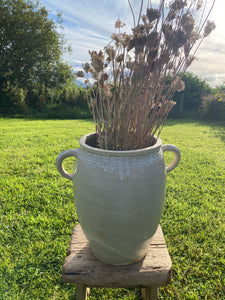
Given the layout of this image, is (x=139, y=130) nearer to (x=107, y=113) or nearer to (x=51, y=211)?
(x=107, y=113)

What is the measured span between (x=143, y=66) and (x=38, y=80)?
38.1 ft

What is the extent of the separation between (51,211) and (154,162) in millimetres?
1577

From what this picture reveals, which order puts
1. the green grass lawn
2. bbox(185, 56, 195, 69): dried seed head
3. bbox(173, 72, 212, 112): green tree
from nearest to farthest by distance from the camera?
bbox(185, 56, 195, 69): dried seed head, the green grass lawn, bbox(173, 72, 212, 112): green tree

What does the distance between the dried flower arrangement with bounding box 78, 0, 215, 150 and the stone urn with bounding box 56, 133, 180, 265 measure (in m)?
0.17

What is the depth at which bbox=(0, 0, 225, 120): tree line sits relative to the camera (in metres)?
9.45

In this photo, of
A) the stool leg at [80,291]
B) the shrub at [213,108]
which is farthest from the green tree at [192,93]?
the stool leg at [80,291]

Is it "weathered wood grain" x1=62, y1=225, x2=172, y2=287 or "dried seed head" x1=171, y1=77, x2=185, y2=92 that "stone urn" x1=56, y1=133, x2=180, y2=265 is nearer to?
"weathered wood grain" x1=62, y1=225, x2=172, y2=287

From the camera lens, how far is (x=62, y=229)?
6.73ft

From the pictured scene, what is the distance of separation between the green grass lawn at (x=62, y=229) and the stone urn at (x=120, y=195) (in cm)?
61

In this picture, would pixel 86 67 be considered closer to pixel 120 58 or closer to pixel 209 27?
pixel 120 58

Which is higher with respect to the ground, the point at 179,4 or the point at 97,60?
the point at 179,4

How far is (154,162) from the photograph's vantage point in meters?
1.12

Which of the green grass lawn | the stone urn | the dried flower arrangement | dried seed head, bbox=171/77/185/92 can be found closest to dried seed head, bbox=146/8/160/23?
the dried flower arrangement

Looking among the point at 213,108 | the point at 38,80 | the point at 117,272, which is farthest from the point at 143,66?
the point at 38,80
